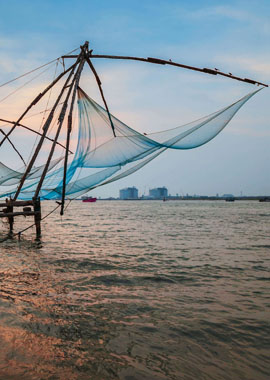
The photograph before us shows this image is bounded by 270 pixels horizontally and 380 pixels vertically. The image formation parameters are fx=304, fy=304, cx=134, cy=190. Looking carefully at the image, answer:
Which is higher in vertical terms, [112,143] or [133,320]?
[112,143]

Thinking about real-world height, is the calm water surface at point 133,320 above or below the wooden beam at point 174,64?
below

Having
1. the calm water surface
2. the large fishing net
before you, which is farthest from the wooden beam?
the calm water surface

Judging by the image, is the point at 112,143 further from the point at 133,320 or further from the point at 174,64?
the point at 133,320

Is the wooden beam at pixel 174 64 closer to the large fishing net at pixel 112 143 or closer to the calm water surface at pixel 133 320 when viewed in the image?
the large fishing net at pixel 112 143

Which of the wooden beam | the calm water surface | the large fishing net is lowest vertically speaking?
the calm water surface

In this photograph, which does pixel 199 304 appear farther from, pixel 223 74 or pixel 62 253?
pixel 62 253

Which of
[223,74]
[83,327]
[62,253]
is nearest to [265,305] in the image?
[83,327]

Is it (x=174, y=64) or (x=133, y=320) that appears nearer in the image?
(x=133, y=320)

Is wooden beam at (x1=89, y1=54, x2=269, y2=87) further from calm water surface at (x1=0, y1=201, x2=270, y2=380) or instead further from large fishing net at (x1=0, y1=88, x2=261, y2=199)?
calm water surface at (x1=0, y1=201, x2=270, y2=380)

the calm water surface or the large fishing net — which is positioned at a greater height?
the large fishing net

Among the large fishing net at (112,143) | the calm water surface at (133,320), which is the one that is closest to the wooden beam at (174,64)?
the large fishing net at (112,143)

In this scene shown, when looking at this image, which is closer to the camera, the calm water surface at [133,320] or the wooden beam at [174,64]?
the calm water surface at [133,320]

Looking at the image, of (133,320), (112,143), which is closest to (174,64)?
(112,143)

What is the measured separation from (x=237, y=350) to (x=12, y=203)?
363 inches
